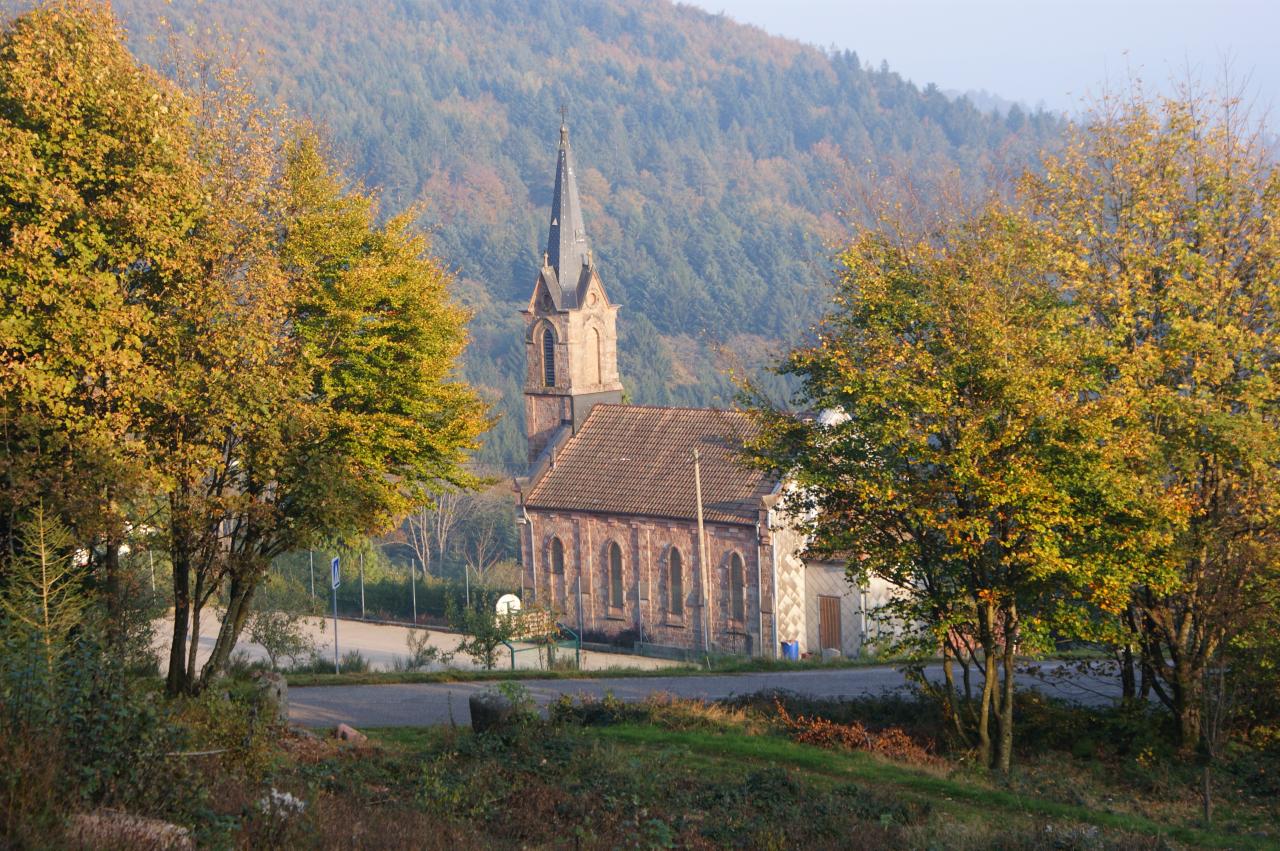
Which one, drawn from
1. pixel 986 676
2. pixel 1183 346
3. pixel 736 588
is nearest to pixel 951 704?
pixel 986 676

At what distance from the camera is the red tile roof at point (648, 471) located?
147ft

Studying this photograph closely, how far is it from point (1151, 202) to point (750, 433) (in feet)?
23.9

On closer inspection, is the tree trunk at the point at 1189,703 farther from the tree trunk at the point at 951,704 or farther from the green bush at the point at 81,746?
the green bush at the point at 81,746

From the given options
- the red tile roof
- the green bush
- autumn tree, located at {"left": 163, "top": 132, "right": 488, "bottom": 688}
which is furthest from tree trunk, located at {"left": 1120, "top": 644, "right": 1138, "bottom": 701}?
the red tile roof

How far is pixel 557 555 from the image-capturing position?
48.6m

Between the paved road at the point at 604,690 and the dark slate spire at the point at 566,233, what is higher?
the dark slate spire at the point at 566,233

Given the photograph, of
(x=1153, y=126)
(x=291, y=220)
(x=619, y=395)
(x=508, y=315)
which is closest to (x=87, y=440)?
(x=291, y=220)

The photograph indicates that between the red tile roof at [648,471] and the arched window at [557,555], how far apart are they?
1436 mm

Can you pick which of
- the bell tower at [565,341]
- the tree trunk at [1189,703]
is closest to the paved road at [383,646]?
the bell tower at [565,341]

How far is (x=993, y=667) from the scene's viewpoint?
18.3 metres

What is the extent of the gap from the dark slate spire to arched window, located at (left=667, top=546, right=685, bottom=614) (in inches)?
553

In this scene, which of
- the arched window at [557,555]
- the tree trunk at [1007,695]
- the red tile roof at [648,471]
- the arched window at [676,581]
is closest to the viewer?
the tree trunk at [1007,695]

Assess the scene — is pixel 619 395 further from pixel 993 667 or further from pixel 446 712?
pixel 993 667

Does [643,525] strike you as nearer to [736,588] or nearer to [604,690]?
[736,588]
